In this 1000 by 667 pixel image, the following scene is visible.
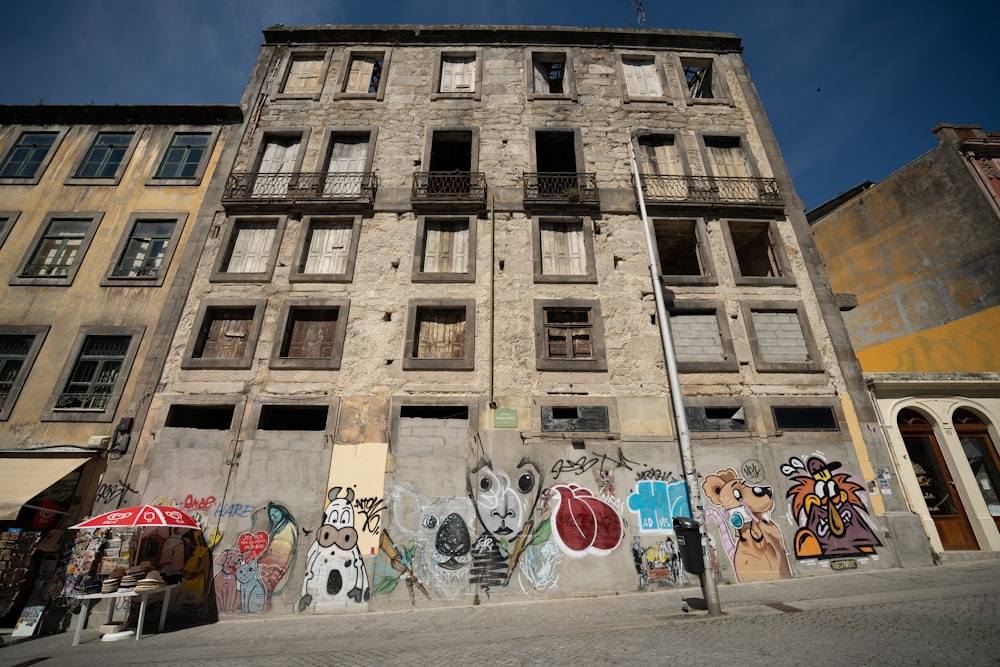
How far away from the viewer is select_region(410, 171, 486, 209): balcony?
43.4 feet

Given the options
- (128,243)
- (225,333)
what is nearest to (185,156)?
(128,243)

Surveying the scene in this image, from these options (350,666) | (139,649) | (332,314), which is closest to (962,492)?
(350,666)

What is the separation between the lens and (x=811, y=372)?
11328mm

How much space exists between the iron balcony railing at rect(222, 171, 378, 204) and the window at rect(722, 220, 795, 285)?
11.4m

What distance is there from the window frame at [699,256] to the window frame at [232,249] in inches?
438

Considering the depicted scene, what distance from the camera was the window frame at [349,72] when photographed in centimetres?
1557

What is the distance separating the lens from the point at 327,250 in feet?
42.4

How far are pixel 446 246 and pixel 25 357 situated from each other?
1154cm

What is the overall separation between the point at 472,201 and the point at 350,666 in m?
11.4

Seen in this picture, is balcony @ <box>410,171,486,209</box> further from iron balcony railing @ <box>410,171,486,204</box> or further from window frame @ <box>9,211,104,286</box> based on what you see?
window frame @ <box>9,211,104,286</box>

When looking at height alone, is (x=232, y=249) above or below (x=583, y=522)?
above

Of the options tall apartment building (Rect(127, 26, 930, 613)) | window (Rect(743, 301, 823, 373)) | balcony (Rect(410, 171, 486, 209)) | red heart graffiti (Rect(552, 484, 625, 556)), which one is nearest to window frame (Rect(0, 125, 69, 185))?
tall apartment building (Rect(127, 26, 930, 613))

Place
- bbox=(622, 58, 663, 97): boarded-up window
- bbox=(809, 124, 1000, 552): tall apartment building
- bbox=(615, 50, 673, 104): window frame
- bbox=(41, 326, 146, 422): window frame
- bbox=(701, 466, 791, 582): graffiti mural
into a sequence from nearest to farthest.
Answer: bbox=(701, 466, 791, 582): graffiti mural
bbox=(41, 326, 146, 422): window frame
bbox=(809, 124, 1000, 552): tall apartment building
bbox=(615, 50, 673, 104): window frame
bbox=(622, 58, 663, 97): boarded-up window

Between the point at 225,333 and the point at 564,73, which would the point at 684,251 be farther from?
the point at 225,333
